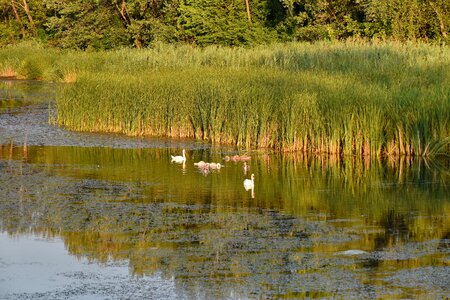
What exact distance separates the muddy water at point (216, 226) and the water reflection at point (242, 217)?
2 cm

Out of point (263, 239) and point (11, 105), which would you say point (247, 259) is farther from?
point (11, 105)

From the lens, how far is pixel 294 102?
14.6 meters

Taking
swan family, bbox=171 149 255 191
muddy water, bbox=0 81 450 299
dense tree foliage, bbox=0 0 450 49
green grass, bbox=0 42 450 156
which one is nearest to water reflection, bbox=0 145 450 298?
muddy water, bbox=0 81 450 299

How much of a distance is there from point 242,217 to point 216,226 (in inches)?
21.9

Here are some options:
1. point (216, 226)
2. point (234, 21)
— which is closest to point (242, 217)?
point (216, 226)

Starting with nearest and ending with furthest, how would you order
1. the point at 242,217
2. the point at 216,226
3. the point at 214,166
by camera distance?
1. the point at 216,226
2. the point at 242,217
3. the point at 214,166

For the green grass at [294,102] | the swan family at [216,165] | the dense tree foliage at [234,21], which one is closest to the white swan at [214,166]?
the swan family at [216,165]

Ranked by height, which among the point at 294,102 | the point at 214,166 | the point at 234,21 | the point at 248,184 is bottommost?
the point at 248,184

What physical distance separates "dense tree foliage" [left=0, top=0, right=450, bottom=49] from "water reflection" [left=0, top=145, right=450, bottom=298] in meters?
15.1

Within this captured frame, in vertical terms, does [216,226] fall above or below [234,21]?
below

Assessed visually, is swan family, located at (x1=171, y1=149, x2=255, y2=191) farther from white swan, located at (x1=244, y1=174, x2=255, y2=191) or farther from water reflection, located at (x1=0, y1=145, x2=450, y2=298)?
water reflection, located at (x1=0, y1=145, x2=450, y2=298)

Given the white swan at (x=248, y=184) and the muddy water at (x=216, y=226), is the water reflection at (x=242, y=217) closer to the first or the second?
the muddy water at (x=216, y=226)

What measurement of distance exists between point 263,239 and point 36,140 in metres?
8.04

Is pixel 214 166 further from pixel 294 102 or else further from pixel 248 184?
pixel 294 102
